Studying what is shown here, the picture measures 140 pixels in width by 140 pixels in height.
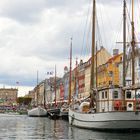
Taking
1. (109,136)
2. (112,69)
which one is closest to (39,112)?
(112,69)

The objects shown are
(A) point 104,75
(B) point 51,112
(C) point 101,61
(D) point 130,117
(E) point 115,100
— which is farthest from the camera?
(C) point 101,61

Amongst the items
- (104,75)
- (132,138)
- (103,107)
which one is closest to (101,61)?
(104,75)

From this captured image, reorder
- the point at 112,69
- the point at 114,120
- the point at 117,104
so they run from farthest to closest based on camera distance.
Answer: the point at 112,69 → the point at 117,104 → the point at 114,120

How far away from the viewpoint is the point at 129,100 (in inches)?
1891

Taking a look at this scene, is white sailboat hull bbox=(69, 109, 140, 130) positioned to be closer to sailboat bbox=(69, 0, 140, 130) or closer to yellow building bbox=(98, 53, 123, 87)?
sailboat bbox=(69, 0, 140, 130)

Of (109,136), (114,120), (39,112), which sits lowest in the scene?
(109,136)

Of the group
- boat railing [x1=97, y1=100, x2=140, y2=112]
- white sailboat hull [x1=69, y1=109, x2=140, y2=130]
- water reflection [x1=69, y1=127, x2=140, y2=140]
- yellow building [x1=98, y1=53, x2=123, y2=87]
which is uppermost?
yellow building [x1=98, y1=53, x2=123, y2=87]

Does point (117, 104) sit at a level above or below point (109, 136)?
above

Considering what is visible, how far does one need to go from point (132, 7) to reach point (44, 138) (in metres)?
22.7

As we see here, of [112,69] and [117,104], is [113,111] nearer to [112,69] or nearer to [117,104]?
[117,104]

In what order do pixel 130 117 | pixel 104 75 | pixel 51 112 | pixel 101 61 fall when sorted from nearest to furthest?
pixel 130 117, pixel 51 112, pixel 104 75, pixel 101 61

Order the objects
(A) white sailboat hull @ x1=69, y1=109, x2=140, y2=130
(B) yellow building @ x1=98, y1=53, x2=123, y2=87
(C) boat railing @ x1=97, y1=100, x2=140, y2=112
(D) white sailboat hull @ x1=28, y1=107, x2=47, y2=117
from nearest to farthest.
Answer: (A) white sailboat hull @ x1=69, y1=109, x2=140, y2=130 → (C) boat railing @ x1=97, y1=100, x2=140, y2=112 → (D) white sailboat hull @ x1=28, y1=107, x2=47, y2=117 → (B) yellow building @ x1=98, y1=53, x2=123, y2=87

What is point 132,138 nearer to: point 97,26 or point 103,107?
point 103,107

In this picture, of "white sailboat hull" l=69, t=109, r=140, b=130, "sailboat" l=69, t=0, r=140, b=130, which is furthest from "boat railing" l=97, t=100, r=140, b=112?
"white sailboat hull" l=69, t=109, r=140, b=130
